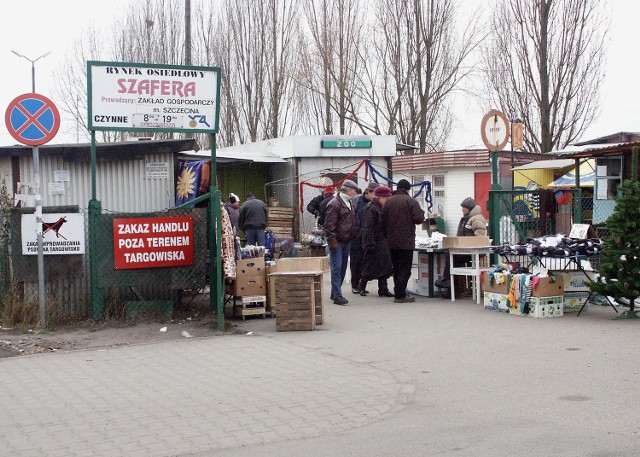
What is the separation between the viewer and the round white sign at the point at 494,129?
14.3 metres

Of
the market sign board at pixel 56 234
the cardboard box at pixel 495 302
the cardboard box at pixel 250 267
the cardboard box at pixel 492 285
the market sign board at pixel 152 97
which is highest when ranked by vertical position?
the market sign board at pixel 152 97

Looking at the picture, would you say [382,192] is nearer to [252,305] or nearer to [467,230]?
[467,230]

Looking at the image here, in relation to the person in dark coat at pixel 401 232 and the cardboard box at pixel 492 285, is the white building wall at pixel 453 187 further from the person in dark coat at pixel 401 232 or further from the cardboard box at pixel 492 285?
the cardboard box at pixel 492 285

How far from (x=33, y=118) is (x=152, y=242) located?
2.31 meters

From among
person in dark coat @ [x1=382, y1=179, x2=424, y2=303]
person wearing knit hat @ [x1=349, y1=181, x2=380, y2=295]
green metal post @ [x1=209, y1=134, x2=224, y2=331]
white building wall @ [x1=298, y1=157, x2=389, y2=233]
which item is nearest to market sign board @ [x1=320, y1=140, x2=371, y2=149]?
white building wall @ [x1=298, y1=157, x2=389, y2=233]

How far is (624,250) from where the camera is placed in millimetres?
11188

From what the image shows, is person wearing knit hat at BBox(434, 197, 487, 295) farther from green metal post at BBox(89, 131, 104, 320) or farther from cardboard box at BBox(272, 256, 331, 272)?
green metal post at BBox(89, 131, 104, 320)

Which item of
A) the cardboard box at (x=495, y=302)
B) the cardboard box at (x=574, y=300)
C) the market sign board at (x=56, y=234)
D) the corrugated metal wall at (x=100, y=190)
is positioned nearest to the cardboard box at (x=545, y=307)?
the cardboard box at (x=574, y=300)

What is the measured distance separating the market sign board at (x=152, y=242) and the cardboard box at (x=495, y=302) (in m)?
4.58

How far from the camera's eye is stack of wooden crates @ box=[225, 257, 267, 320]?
39.4 ft

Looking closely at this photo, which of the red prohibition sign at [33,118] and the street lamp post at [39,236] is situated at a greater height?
the red prohibition sign at [33,118]

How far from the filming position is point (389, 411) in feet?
22.8

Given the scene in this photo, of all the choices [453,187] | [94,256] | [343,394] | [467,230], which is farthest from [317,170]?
[343,394]

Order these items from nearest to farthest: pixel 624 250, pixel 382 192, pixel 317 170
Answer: pixel 624 250 → pixel 382 192 → pixel 317 170
